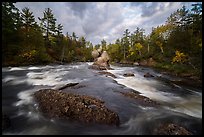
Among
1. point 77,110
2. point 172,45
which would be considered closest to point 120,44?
point 172,45

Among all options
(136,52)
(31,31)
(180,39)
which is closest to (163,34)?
(136,52)

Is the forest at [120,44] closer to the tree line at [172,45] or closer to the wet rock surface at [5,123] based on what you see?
the tree line at [172,45]

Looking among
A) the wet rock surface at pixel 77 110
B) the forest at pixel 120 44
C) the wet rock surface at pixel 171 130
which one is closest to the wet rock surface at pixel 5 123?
the wet rock surface at pixel 77 110

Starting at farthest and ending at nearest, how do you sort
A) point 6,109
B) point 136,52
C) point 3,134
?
point 136,52, point 6,109, point 3,134

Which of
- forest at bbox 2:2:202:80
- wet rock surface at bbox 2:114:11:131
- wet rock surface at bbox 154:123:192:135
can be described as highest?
forest at bbox 2:2:202:80

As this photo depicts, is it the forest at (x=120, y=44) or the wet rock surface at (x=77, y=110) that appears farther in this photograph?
the forest at (x=120, y=44)

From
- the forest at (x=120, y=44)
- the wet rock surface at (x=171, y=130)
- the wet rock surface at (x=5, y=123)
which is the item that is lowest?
the wet rock surface at (x=171, y=130)

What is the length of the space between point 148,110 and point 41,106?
5157mm

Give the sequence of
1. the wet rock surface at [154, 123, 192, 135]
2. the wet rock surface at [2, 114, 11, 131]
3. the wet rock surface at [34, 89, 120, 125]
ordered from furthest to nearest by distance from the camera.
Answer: the wet rock surface at [34, 89, 120, 125] < the wet rock surface at [2, 114, 11, 131] < the wet rock surface at [154, 123, 192, 135]

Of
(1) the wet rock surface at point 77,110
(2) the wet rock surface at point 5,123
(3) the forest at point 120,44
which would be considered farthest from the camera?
(3) the forest at point 120,44

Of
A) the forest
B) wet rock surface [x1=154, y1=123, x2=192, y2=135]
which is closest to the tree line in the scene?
the forest

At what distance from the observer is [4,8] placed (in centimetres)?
1761

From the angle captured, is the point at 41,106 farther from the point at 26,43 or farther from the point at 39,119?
the point at 26,43

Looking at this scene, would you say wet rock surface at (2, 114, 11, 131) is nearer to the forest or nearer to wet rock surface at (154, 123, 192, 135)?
wet rock surface at (154, 123, 192, 135)
